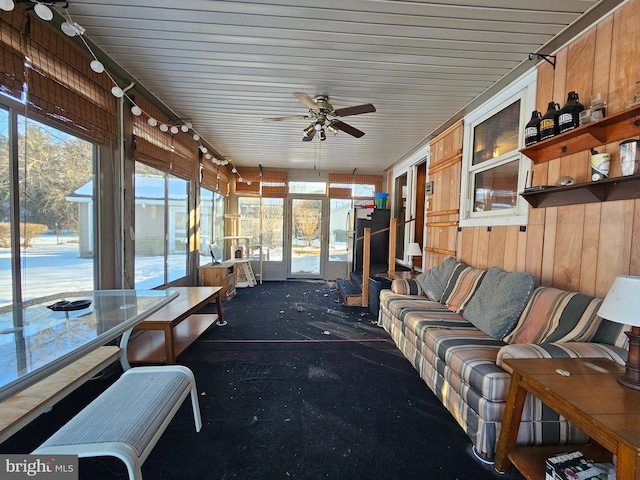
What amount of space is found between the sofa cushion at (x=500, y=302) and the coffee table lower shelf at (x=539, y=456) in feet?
2.17

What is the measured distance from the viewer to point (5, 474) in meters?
1.02

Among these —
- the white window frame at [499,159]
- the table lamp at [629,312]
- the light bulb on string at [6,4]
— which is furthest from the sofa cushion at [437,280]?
the light bulb on string at [6,4]

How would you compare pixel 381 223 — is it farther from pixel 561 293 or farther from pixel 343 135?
pixel 561 293

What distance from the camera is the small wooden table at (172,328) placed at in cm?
225

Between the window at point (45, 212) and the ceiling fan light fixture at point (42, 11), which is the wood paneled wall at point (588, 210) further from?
the window at point (45, 212)

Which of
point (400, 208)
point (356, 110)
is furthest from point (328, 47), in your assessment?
point (400, 208)

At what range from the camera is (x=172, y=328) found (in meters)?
2.24

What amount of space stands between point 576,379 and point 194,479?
182 centimetres

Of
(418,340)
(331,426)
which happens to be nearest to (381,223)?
(418,340)

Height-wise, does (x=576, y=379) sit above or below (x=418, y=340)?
above

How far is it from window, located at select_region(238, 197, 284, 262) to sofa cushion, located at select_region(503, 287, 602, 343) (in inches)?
203

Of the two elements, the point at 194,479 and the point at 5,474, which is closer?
the point at 5,474

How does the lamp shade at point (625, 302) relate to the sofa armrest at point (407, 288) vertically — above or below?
above

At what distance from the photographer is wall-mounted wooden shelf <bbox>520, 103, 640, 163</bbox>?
1.46m
